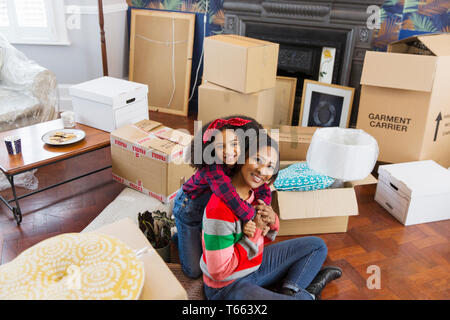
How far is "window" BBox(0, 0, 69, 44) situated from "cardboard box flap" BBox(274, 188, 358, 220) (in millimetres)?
2742

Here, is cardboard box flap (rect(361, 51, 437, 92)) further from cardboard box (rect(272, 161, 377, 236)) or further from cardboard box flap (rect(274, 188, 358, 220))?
cardboard box flap (rect(274, 188, 358, 220))

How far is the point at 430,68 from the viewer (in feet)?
7.93

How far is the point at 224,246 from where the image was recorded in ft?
4.15

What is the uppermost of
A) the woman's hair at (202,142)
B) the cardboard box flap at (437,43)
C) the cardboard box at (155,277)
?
the cardboard box flap at (437,43)

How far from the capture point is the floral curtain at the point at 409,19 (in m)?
2.85

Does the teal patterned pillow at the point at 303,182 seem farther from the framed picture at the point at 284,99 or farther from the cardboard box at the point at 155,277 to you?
the framed picture at the point at 284,99

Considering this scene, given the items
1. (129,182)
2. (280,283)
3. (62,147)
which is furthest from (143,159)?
(280,283)

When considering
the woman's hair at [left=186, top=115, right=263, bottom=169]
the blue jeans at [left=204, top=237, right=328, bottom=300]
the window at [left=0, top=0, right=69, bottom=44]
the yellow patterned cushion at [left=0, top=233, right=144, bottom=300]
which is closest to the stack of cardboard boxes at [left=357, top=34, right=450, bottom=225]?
the blue jeans at [left=204, top=237, right=328, bottom=300]

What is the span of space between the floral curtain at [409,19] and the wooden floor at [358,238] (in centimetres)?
122

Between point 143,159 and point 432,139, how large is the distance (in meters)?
1.88

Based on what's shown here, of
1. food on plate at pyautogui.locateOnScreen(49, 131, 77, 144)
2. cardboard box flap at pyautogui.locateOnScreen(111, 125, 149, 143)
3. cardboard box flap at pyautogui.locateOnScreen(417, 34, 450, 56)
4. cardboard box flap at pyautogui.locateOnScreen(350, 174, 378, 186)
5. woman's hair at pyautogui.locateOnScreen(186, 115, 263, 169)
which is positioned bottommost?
cardboard box flap at pyautogui.locateOnScreen(350, 174, 378, 186)

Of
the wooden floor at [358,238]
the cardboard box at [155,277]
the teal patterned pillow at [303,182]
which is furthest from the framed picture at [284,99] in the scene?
the cardboard box at [155,277]

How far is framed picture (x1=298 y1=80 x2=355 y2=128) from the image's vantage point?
3.15 m

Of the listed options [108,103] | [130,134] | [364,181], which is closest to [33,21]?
Answer: [108,103]
